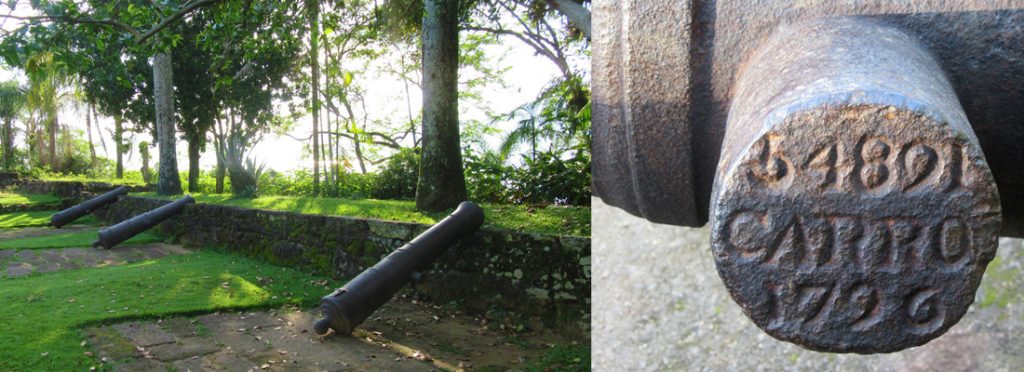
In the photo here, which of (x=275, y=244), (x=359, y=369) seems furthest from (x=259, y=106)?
(x=359, y=369)

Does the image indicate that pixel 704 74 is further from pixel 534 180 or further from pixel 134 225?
pixel 134 225

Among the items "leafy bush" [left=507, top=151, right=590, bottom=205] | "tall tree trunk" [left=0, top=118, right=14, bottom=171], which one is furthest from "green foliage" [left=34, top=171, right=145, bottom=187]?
"leafy bush" [left=507, top=151, right=590, bottom=205]

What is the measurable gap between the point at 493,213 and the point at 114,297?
326cm

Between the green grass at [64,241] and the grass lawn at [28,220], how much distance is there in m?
2.41

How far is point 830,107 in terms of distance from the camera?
80cm

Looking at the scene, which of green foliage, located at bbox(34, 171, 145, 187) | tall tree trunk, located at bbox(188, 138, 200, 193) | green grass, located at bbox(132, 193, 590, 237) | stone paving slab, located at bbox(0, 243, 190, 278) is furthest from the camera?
green foliage, located at bbox(34, 171, 145, 187)

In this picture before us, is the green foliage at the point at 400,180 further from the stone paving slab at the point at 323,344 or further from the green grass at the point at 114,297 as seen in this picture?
the stone paving slab at the point at 323,344

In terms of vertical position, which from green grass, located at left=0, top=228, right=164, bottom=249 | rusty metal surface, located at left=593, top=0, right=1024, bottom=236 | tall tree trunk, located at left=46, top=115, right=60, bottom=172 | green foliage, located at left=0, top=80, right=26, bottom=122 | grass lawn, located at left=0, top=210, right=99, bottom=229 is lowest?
green grass, located at left=0, top=228, right=164, bottom=249

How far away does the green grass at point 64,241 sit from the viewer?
9.58m

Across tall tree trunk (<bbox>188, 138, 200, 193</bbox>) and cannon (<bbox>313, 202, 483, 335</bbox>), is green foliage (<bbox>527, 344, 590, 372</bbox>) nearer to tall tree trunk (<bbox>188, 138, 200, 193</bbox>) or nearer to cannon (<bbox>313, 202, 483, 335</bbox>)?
cannon (<bbox>313, 202, 483, 335</bbox>)

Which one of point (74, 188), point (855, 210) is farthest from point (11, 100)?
point (855, 210)

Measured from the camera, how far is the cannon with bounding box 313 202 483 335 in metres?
4.72

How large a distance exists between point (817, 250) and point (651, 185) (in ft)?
1.51

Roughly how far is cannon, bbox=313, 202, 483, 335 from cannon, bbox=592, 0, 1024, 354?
158 inches
